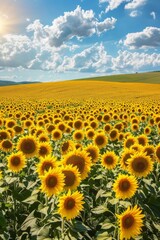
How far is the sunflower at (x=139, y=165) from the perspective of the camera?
6598mm

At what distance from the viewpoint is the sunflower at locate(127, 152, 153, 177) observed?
6598 mm

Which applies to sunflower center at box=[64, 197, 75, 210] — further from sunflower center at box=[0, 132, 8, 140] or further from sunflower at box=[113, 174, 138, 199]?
sunflower center at box=[0, 132, 8, 140]

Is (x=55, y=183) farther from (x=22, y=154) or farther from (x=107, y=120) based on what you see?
(x=107, y=120)

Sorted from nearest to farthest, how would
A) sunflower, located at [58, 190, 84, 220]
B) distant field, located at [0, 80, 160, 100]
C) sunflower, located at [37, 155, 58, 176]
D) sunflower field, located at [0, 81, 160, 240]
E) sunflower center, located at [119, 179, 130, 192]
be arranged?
sunflower, located at [58, 190, 84, 220]
sunflower field, located at [0, 81, 160, 240]
sunflower center, located at [119, 179, 130, 192]
sunflower, located at [37, 155, 58, 176]
distant field, located at [0, 80, 160, 100]

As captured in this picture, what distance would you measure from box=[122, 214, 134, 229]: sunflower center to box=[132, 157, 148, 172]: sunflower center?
1836 mm

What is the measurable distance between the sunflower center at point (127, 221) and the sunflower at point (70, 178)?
844 millimetres

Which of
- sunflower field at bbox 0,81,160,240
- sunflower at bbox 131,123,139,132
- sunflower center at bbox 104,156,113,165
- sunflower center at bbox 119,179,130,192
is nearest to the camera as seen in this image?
sunflower field at bbox 0,81,160,240

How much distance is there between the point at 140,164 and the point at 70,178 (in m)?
1.80

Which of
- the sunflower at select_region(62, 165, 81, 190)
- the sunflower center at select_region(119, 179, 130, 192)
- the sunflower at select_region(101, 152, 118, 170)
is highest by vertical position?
the sunflower at select_region(62, 165, 81, 190)


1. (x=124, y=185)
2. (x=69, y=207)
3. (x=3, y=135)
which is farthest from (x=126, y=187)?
(x=3, y=135)

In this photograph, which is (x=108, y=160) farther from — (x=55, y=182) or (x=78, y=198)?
(x=78, y=198)

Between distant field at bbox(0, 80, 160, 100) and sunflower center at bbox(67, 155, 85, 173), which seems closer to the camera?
sunflower center at bbox(67, 155, 85, 173)

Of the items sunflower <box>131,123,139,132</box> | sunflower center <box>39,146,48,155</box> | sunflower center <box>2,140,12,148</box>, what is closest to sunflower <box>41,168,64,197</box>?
sunflower center <box>39,146,48,155</box>

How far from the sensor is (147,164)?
6656 millimetres
